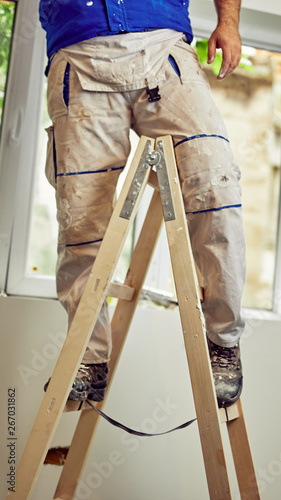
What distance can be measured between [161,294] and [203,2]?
1052 millimetres

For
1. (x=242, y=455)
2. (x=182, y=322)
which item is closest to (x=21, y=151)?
(x=182, y=322)

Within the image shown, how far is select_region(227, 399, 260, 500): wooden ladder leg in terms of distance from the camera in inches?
41.1

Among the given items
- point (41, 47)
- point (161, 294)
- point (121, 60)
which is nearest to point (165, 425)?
point (161, 294)

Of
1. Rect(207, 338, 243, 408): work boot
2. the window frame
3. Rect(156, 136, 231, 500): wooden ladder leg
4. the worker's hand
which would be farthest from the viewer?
the window frame

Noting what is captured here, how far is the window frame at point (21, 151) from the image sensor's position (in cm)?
172

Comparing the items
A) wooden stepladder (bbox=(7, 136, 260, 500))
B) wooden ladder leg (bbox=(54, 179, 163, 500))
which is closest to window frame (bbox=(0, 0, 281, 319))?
wooden ladder leg (bbox=(54, 179, 163, 500))

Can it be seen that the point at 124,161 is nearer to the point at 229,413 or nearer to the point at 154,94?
the point at 154,94

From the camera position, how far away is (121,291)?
1.19 m

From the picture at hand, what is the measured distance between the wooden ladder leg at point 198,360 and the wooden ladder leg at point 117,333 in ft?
1.19

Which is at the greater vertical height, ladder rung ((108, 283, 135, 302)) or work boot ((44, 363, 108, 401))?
ladder rung ((108, 283, 135, 302))

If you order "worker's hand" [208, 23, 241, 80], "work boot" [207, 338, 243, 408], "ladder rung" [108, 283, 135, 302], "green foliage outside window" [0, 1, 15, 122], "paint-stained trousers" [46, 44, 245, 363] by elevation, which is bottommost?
"work boot" [207, 338, 243, 408]

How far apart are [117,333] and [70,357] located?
367 mm

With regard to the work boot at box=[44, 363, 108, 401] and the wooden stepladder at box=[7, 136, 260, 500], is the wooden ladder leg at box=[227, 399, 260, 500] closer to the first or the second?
the wooden stepladder at box=[7, 136, 260, 500]

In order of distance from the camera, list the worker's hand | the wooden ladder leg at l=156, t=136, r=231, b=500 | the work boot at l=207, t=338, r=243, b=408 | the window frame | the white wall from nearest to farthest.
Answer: the wooden ladder leg at l=156, t=136, r=231, b=500 < the work boot at l=207, t=338, r=243, b=408 < the worker's hand < the white wall < the window frame
